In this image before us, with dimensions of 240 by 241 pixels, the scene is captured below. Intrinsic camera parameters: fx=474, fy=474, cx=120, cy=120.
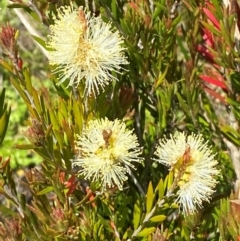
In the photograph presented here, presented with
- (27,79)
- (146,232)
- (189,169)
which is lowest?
(146,232)

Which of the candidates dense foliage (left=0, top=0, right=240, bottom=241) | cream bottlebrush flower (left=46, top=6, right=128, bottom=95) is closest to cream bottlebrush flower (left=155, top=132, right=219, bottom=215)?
dense foliage (left=0, top=0, right=240, bottom=241)

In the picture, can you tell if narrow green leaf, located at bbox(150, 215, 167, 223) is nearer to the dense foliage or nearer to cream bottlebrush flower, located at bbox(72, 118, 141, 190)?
the dense foliage

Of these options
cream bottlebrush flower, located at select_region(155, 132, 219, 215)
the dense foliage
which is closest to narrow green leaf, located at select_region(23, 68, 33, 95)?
the dense foliage

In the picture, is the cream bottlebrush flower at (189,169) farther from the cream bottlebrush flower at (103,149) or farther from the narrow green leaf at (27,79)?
the narrow green leaf at (27,79)

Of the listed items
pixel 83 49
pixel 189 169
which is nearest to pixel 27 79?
pixel 83 49

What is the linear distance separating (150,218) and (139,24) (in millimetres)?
428

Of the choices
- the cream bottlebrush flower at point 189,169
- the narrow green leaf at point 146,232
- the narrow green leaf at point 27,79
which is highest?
the narrow green leaf at point 27,79

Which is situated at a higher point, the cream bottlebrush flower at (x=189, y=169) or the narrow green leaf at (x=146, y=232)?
the cream bottlebrush flower at (x=189, y=169)

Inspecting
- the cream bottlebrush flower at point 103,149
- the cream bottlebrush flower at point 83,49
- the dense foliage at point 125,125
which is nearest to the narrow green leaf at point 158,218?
the dense foliage at point 125,125

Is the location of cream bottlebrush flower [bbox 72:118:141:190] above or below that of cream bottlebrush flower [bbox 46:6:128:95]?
below

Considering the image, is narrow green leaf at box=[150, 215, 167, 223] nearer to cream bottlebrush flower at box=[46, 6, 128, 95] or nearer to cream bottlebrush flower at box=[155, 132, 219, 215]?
cream bottlebrush flower at box=[155, 132, 219, 215]

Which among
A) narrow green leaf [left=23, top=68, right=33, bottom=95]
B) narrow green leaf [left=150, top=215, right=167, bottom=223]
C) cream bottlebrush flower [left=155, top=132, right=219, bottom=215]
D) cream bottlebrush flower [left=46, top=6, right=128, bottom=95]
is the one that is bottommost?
narrow green leaf [left=150, top=215, right=167, bottom=223]

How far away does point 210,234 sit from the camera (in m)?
1.17

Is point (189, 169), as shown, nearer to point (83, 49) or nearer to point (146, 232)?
point (146, 232)
